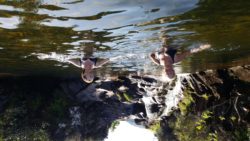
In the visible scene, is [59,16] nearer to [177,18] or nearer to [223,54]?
[177,18]

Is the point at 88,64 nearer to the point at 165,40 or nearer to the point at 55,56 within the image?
the point at 55,56

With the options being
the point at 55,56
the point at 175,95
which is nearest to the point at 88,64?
the point at 55,56

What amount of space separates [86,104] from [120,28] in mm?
11041

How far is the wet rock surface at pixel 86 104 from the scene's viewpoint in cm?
1564

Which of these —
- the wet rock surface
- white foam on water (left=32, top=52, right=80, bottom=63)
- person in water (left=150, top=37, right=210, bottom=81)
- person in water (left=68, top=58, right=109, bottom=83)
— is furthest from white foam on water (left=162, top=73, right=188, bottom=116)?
white foam on water (left=32, top=52, right=80, bottom=63)

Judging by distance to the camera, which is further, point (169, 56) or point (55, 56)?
point (55, 56)

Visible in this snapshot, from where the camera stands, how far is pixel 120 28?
7.36 m

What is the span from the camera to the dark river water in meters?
6.09

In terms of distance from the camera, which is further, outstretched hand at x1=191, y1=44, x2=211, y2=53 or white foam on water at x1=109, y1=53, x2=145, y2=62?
white foam on water at x1=109, y1=53, x2=145, y2=62

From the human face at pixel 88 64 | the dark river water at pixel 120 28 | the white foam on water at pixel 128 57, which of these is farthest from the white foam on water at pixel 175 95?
the human face at pixel 88 64

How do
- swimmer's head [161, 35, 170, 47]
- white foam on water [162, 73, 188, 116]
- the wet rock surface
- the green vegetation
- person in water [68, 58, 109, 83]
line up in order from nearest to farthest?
swimmer's head [161, 35, 170, 47]
person in water [68, 58, 109, 83]
white foam on water [162, 73, 188, 116]
the wet rock surface
the green vegetation

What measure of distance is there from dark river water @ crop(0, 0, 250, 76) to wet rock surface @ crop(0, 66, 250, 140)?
4.92 metres

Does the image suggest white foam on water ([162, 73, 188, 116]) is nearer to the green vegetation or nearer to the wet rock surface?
the wet rock surface

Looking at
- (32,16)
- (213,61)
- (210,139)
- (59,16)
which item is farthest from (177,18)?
(210,139)
